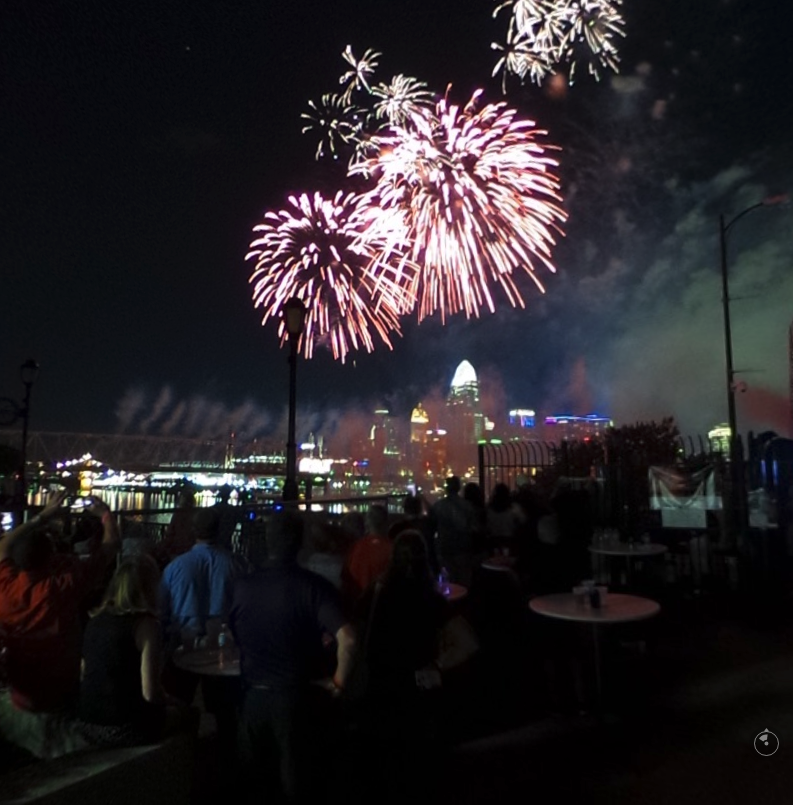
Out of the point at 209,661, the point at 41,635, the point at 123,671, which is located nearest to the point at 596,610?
the point at 209,661

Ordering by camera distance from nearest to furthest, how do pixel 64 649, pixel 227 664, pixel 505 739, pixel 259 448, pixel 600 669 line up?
pixel 64 649, pixel 227 664, pixel 505 739, pixel 600 669, pixel 259 448

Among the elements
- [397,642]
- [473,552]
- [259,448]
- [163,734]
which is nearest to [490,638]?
[473,552]

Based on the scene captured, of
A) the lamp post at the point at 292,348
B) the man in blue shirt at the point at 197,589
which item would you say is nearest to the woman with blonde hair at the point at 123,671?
the man in blue shirt at the point at 197,589

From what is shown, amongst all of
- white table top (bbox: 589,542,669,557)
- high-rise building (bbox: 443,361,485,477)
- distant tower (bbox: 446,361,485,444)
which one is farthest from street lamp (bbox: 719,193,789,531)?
distant tower (bbox: 446,361,485,444)

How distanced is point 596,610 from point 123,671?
3900 mm

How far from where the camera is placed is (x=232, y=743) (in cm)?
482

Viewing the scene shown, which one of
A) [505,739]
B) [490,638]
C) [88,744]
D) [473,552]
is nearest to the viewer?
[88,744]

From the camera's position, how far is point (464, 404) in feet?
468

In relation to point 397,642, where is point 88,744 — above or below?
below

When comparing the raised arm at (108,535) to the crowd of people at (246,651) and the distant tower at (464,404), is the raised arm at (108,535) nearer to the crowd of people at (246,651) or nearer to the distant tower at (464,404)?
the crowd of people at (246,651)

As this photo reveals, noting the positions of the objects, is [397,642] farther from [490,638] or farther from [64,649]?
[490,638]

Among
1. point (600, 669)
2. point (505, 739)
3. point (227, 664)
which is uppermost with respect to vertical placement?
point (227, 664)

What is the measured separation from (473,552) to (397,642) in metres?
5.07

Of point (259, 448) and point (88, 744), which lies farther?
point (259, 448)
